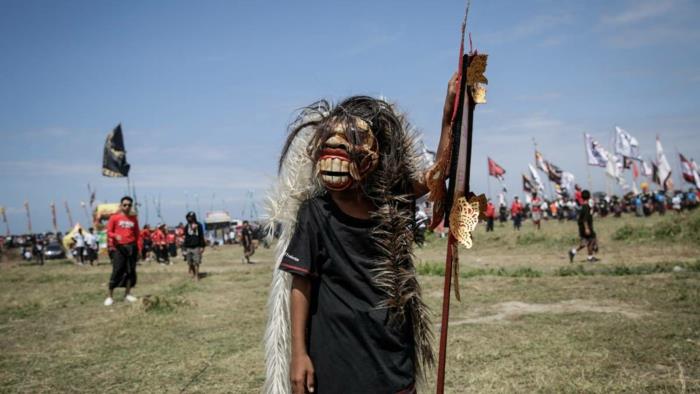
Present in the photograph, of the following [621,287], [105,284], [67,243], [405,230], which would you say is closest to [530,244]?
[621,287]

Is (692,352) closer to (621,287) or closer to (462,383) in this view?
(462,383)

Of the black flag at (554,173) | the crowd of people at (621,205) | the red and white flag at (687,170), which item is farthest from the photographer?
the black flag at (554,173)

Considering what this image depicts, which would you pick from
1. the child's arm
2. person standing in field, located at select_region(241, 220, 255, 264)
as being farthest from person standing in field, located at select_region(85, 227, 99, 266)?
the child's arm

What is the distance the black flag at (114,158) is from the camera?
21.2 m

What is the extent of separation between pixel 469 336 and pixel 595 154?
2820 centimetres

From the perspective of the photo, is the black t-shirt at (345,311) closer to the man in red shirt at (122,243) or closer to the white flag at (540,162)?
the man in red shirt at (122,243)

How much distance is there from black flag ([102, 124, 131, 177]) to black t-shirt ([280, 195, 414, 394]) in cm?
2094

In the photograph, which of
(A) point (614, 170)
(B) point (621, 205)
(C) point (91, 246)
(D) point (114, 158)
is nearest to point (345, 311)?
(D) point (114, 158)

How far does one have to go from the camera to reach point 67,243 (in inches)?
1425

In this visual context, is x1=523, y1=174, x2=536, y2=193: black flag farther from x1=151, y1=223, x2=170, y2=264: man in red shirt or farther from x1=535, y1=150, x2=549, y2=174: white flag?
x1=151, y1=223, x2=170, y2=264: man in red shirt

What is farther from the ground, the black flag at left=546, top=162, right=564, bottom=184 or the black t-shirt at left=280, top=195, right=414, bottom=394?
the black flag at left=546, top=162, right=564, bottom=184

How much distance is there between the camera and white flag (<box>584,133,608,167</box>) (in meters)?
30.3

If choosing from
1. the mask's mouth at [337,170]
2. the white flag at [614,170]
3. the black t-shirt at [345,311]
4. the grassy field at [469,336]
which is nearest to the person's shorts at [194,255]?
the grassy field at [469,336]

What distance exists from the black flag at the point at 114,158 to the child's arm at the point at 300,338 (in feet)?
68.7
